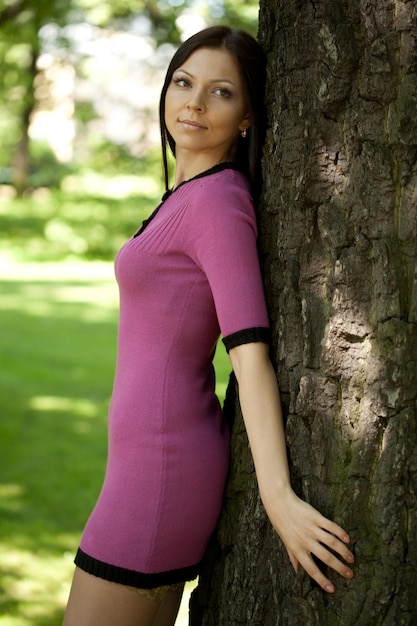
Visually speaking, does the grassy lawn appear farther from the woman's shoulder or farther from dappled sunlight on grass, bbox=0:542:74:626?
the woman's shoulder

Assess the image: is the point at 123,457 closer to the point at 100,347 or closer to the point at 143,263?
the point at 143,263

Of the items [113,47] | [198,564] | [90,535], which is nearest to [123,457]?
[90,535]

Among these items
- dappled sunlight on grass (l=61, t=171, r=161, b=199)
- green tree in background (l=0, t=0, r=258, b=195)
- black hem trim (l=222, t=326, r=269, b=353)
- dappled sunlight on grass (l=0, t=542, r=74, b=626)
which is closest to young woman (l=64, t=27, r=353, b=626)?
black hem trim (l=222, t=326, r=269, b=353)

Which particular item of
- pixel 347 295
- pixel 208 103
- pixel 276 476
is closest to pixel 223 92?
pixel 208 103

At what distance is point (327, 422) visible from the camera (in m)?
2.04

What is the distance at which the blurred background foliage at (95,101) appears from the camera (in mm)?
15688

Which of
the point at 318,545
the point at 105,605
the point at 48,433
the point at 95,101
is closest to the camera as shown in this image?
the point at 318,545

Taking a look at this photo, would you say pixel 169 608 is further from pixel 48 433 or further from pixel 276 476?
pixel 48 433

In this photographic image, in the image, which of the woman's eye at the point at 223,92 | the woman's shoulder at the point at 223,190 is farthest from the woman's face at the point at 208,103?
the woman's shoulder at the point at 223,190

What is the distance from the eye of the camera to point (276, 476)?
1997mm

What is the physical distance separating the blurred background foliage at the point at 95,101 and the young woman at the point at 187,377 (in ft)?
26.3

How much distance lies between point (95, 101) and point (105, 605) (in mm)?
28360

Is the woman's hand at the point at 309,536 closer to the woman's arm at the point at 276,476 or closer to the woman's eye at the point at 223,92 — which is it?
the woman's arm at the point at 276,476

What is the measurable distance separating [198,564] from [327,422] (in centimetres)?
57
